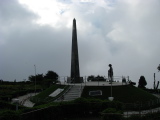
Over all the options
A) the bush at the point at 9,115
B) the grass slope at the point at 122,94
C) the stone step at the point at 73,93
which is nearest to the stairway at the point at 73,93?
the stone step at the point at 73,93

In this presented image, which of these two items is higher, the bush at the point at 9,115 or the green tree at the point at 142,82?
the green tree at the point at 142,82

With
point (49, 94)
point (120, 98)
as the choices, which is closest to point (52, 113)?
point (120, 98)

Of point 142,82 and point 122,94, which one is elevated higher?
point 142,82

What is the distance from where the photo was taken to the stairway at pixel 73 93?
30.5 metres

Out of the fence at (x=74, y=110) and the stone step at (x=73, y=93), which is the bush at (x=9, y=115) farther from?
the stone step at (x=73, y=93)

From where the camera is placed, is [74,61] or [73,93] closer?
[73,93]

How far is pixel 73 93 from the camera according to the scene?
104 ft

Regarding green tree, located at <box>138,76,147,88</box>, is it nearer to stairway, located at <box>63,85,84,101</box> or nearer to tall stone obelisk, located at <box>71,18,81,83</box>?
tall stone obelisk, located at <box>71,18,81,83</box>

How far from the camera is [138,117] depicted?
1656cm

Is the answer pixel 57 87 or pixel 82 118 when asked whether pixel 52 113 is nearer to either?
pixel 82 118

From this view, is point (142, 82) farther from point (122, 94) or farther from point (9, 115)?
point (9, 115)

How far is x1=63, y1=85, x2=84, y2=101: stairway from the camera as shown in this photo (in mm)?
30497

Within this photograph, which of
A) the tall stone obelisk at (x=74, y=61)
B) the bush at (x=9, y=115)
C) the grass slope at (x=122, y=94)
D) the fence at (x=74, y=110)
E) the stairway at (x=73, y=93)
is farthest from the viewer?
the tall stone obelisk at (x=74, y=61)

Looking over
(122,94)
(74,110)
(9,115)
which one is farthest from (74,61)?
(9,115)
